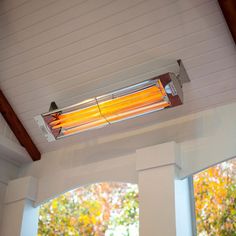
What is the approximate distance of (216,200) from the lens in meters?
3.40

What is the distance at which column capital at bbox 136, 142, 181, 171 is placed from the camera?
10.3 ft

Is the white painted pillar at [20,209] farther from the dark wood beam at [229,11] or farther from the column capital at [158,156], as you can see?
the dark wood beam at [229,11]

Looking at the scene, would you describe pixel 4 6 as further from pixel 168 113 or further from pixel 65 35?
pixel 168 113

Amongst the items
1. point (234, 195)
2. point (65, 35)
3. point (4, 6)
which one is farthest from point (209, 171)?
point (4, 6)

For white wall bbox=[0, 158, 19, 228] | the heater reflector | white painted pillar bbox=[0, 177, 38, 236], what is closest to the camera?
the heater reflector

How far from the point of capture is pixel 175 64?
3.11 m

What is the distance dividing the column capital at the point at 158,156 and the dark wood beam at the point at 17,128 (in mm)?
1121

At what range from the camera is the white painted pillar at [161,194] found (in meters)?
2.93

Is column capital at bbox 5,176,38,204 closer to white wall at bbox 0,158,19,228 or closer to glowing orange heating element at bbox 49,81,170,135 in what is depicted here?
white wall at bbox 0,158,19,228

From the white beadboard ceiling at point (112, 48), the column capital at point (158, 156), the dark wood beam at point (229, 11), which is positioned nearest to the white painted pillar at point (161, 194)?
the column capital at point (158, 156)

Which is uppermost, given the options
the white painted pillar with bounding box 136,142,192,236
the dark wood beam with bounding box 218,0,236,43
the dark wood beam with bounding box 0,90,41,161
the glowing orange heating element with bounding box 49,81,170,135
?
the dark wood beam with bounding box 218,0,236,43

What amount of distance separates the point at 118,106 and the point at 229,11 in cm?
98

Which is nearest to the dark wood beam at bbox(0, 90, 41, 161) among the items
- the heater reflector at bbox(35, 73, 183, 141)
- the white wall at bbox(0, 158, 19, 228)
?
the white wall at bbox(0, 158, 19, 228)

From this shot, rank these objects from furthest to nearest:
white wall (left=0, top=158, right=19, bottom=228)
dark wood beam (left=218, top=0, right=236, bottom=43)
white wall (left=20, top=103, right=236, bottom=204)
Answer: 1. white wall (left=0, top=158, right=19, bottom=228)
2. white wall (left=20, top=103, right=236, bottom=204)
3. dark wood beam (left=218, top=0, right=236, bottom=43)
